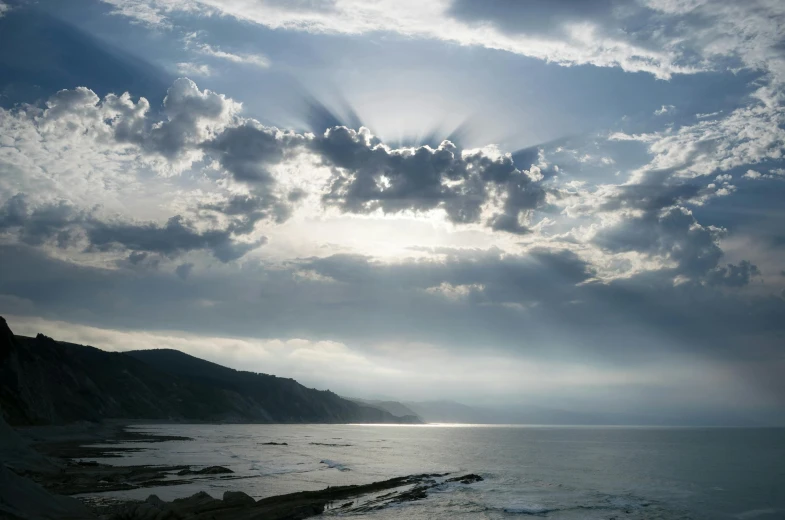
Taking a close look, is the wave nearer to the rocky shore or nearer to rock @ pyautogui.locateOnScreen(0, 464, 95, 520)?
the rocky shore

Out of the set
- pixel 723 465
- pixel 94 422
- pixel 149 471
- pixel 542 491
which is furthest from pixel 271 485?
pixel 94 422

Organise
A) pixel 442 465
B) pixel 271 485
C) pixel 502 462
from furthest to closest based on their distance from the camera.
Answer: pixel 502 462, pixel 442 465, pixel 271 485

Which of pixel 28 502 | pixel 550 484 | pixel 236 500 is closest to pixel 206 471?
pixel 236 500

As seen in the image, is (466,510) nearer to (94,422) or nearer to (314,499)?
(314,499)

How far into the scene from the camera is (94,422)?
188 meters

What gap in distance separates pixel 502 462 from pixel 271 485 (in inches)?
2519

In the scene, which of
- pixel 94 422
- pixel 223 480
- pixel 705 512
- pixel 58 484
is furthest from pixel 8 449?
pixel 94 422

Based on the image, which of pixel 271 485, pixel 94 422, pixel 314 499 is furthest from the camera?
pixel 94 422

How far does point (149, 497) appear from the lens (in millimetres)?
37250

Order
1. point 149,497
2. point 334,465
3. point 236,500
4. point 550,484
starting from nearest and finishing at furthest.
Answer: point 149,497, point 236,500, point 550,484, point 334,465

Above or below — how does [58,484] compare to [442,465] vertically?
above

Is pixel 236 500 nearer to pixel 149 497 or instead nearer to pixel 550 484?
pixel 149 497

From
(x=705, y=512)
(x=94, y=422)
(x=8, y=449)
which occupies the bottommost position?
(x=94, y=422)

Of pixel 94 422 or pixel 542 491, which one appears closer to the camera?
pixel 542 491
